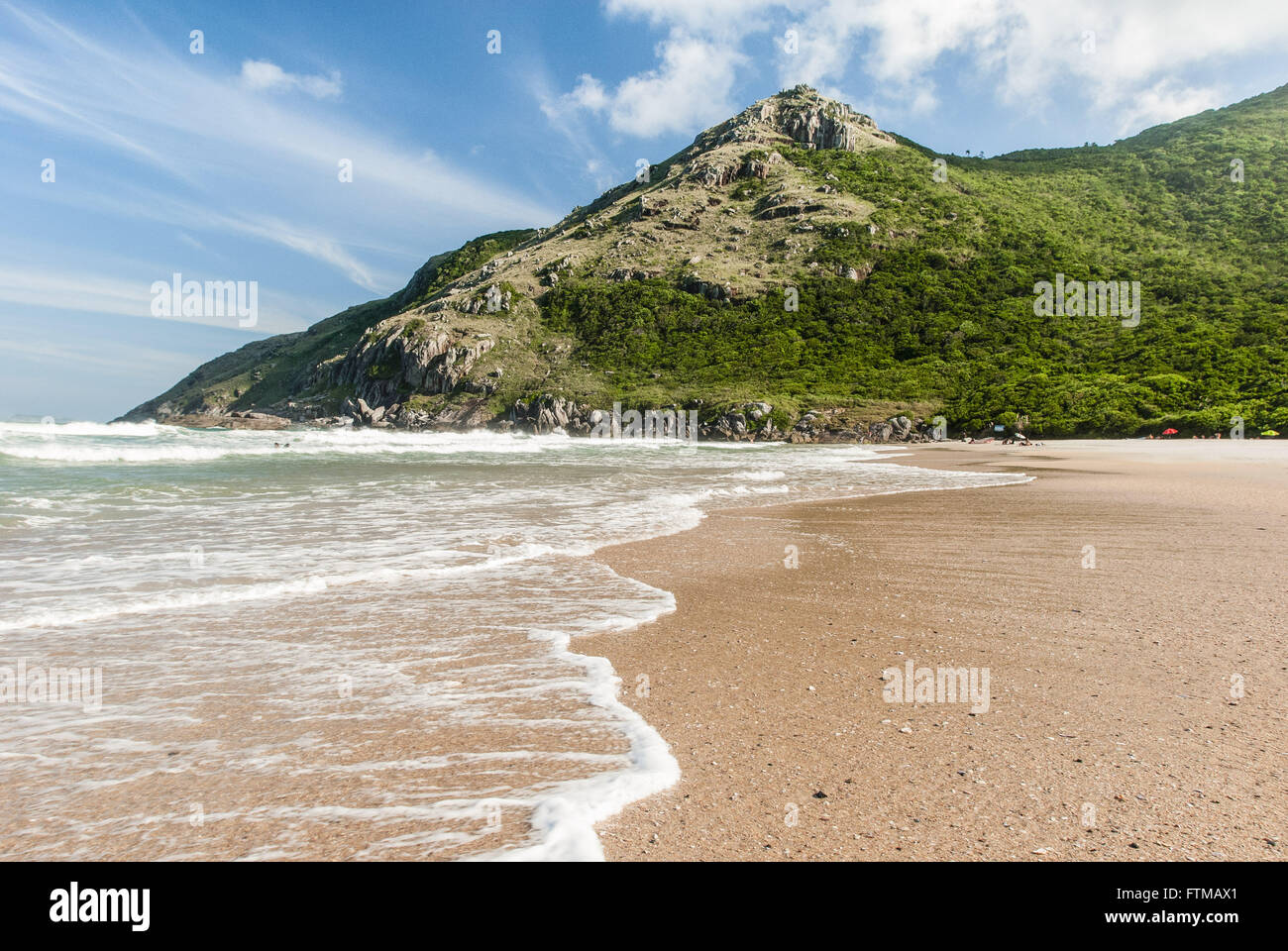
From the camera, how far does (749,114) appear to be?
136375mm

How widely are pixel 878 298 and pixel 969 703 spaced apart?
89631 millimetres

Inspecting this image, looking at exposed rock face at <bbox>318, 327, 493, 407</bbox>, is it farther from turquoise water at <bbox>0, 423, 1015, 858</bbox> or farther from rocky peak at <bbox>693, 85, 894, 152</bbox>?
turquoise water at <bbox>0, 423, 1015, 858</bbox>

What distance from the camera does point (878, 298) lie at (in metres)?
84.6

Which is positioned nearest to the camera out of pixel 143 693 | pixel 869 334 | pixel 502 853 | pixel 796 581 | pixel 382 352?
pixel 502 853

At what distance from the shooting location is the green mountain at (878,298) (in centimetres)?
5806

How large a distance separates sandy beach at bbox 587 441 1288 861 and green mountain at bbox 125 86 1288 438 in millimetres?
48031

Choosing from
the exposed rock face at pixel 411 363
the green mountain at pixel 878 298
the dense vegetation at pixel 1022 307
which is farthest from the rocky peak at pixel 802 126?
the exposed rock face at pixel 411 363

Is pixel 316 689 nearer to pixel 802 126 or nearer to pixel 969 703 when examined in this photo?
pixel 969 703

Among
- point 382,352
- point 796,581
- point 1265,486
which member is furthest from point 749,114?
point 796,581

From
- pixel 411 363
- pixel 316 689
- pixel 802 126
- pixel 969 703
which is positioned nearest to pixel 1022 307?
pixel 802 126

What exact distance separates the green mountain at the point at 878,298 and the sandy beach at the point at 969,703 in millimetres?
48031

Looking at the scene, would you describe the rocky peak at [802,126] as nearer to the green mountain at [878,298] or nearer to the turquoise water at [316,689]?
the green mountain at [878,298]
